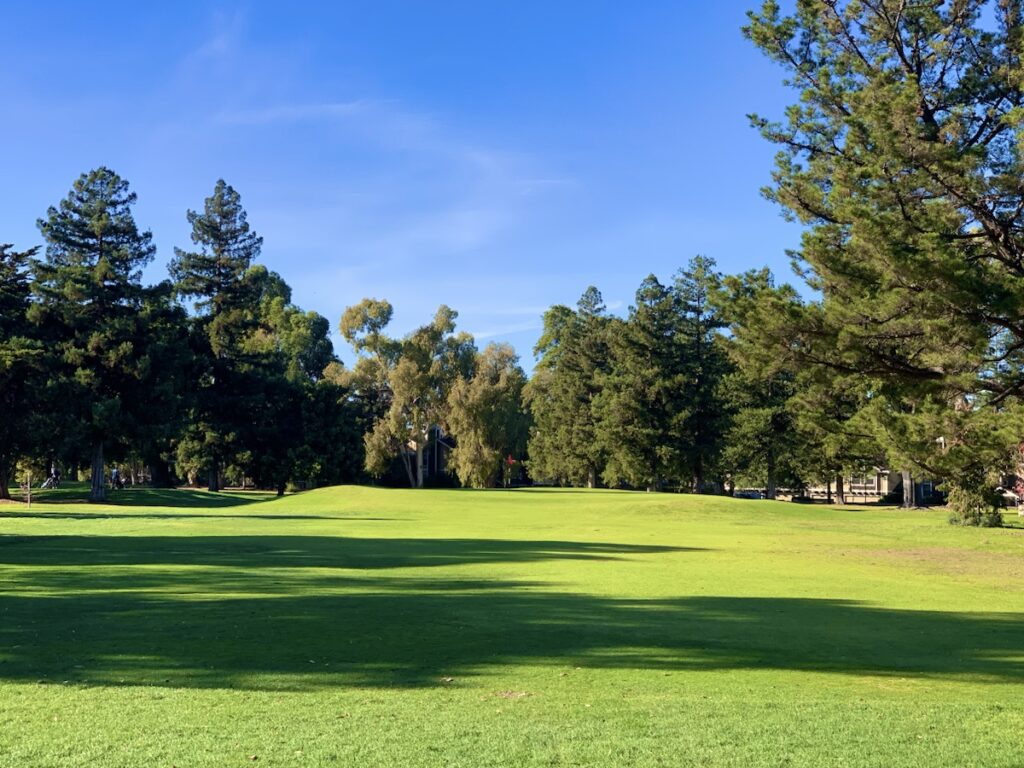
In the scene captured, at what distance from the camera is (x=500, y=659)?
364 inches

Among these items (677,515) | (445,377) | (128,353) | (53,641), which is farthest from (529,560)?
(445,377)

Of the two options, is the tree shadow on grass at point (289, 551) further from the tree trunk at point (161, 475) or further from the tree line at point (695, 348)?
the tree trunk at point (161, 475)

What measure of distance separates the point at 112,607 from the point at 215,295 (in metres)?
66.8

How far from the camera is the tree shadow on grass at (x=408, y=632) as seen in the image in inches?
342

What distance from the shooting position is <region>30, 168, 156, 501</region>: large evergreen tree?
52188 millimetres

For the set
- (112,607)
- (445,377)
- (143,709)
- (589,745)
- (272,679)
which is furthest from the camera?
(445,377)

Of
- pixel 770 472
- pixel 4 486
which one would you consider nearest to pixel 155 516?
pixel 4 486

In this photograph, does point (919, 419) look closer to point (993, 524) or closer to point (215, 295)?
point (993, 524)

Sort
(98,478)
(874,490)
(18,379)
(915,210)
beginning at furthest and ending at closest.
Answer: (874,490), (98,478), (18,379), (915,210)

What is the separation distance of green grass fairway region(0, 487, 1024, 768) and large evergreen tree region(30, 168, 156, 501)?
32679mm

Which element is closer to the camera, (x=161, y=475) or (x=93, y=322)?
(x=93, y=322)

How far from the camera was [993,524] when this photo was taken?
38.0 m

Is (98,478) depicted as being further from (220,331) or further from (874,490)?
(874,490)

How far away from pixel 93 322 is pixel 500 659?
53242mm
